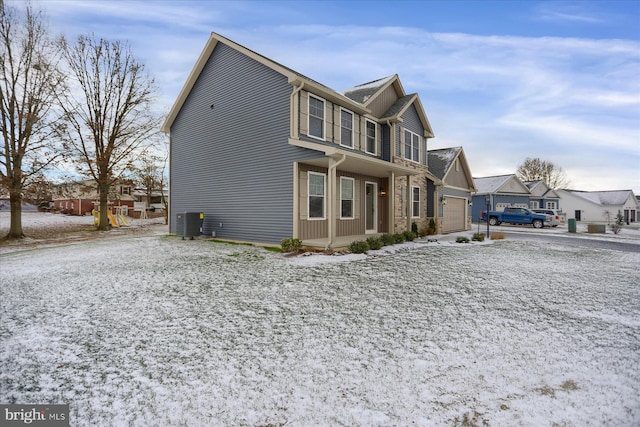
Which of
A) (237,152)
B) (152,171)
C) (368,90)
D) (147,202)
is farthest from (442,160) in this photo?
(147,202)

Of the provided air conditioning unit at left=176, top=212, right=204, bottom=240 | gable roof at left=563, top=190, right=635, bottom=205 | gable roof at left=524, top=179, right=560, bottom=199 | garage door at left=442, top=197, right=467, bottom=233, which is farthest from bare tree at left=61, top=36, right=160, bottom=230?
gable roof at left=563, top=190, right=635, bottom=205

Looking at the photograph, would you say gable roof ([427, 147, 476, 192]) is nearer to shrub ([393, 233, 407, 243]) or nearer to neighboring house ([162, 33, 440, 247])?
neighboring house ([162, 33, 440, 247])

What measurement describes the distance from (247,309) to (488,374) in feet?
10.5

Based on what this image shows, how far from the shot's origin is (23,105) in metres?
14.6

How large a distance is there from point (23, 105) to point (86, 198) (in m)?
17.4

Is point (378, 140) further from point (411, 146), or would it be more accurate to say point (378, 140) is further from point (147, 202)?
point (147, 202)

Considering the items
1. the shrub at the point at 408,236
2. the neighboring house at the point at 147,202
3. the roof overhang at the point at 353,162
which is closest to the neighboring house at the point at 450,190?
the shrub at the point at 408,236

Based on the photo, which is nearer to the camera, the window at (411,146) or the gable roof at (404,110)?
the gable roof at (404,110)

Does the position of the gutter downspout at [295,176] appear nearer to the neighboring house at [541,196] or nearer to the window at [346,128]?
the window at [346,128]

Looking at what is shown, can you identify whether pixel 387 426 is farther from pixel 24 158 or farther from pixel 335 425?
pixel 24 158

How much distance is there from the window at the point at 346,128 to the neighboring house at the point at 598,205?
39812mm

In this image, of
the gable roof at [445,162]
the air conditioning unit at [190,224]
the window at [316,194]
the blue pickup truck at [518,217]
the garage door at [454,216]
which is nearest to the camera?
the window at [316,194]

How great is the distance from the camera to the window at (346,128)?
12172 mm

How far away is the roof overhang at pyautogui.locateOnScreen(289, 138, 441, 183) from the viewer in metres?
9.04
